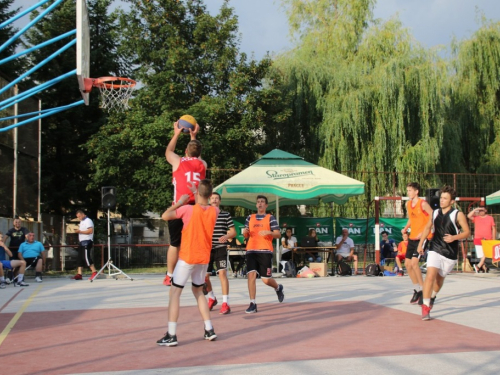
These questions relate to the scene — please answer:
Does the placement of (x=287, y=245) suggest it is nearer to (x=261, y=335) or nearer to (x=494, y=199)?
(x=494, y=199)

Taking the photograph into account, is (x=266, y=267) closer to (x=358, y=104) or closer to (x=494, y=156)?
(x=358, y=104)

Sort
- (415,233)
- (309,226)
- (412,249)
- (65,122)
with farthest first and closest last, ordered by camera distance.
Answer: (65,122), (309,226), (415,233), (412,249)

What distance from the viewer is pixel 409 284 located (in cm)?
1594

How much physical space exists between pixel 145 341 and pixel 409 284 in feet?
32.0

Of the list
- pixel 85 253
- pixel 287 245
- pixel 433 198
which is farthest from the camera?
pixel 287 245

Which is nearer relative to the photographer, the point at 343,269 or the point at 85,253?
the point at 85,253

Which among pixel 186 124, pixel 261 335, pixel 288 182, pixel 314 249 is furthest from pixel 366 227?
pixel 261 335

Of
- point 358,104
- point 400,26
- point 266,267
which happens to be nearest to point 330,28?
point 400,26

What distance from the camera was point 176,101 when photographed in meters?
30.5

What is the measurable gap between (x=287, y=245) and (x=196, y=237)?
1329 cm

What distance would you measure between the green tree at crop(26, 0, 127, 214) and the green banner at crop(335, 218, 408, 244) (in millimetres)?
16617

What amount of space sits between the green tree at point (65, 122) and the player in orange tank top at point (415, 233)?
81.5 feet

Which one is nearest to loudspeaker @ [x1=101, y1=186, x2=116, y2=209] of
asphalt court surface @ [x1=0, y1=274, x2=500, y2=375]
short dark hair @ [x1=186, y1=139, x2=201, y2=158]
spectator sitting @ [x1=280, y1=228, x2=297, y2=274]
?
spectator sitting @ [x1=280, y1=228, x2=297, y2=274]

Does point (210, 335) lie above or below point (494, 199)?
below
